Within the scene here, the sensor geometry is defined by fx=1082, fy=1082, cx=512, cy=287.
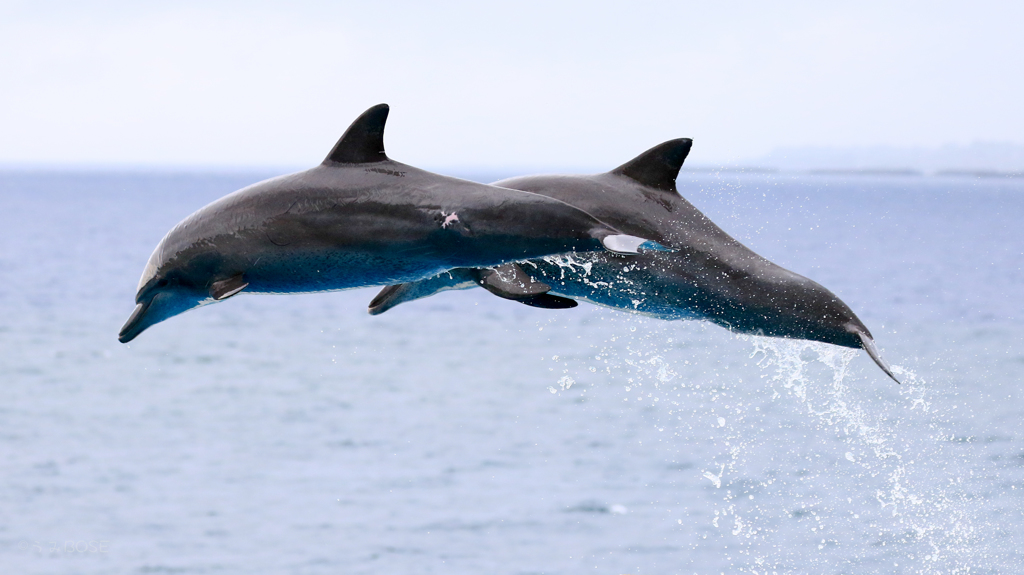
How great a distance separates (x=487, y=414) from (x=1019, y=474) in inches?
909

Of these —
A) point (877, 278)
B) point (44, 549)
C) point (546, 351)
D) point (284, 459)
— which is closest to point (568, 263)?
point (44, 549)

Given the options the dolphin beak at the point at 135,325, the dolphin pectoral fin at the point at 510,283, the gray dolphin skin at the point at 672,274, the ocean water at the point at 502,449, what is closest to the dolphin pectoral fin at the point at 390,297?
the gray dolphin skin at the point at 672,274

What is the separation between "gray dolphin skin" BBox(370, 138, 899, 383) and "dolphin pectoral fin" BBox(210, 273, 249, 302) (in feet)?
4.94

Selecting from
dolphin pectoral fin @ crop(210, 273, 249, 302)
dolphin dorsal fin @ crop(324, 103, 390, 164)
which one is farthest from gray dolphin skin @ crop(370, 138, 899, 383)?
dolphin pectoral fin @ crop(210, 273, 249, 302)

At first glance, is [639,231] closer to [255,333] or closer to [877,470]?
[877,470]

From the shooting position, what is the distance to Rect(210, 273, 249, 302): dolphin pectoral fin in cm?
768

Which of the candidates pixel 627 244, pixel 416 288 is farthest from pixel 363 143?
pixel 627 244

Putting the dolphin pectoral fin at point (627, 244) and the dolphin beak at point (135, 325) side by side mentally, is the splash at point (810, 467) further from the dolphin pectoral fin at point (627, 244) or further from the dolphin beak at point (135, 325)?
the dolphin pectoral fin at point (627, 244)

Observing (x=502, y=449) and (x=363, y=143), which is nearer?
(x=363, y=143)

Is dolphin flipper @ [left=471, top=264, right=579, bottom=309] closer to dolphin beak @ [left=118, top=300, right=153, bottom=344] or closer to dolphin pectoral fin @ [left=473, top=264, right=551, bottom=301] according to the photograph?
dolphin pectoral fin @ [left=473, top=264, right=551, bottom=301]

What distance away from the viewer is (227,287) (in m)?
7.78

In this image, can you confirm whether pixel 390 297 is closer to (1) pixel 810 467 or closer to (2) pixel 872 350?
(2) pixel 872 350

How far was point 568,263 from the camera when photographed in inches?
328

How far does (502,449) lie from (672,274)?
40.2 m
